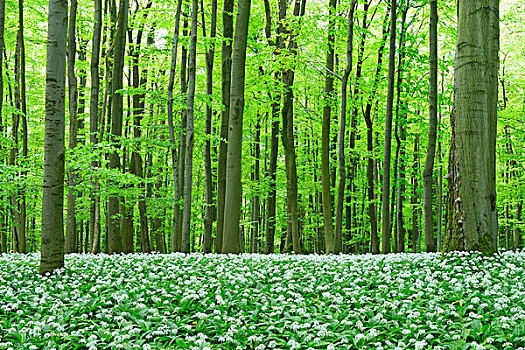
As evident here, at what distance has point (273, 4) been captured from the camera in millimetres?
18234

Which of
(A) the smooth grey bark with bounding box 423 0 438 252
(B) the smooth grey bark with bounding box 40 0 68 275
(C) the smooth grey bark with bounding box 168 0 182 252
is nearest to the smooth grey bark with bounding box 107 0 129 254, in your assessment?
(C) the smooth grey bark with bounding box 168 0 182 252

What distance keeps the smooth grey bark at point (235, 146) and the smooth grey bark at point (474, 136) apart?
4.44 meters

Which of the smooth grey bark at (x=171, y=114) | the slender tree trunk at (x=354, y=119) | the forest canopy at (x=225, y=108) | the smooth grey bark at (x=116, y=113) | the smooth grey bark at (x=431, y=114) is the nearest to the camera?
the forest canopy at (x=225, y=108)

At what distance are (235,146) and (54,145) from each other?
3.97 metres

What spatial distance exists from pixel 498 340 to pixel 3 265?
845 cm

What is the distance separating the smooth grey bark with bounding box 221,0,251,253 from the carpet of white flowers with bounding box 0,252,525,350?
2247 millimetres

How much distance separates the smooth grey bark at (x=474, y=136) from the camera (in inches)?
290

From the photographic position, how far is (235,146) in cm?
993

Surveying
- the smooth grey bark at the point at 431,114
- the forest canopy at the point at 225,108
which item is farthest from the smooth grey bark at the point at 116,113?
the smooth grey bark at the point at 431,114

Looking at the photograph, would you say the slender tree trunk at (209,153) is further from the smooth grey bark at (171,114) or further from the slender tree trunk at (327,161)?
the slender tree trunk at (327,161)

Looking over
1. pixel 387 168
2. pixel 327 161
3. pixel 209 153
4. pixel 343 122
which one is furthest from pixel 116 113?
pixel 387 168

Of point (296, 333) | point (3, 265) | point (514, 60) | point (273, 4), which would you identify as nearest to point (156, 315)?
point (296, 333)

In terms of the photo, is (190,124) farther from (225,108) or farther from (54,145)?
(54,145)

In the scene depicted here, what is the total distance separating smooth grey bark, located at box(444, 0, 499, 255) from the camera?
24.2 feet
